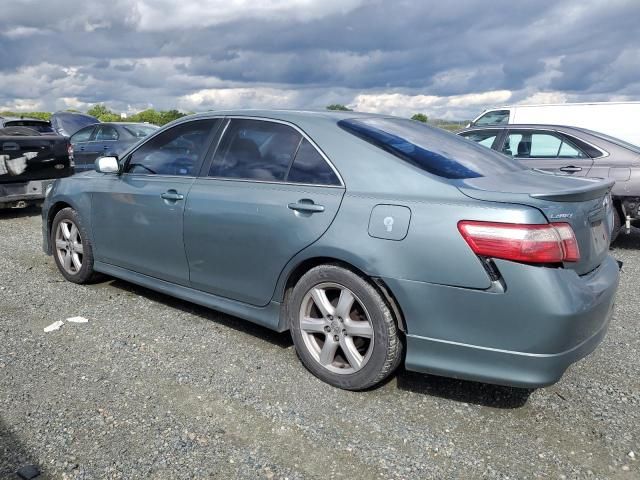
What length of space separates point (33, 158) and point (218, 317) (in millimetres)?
5696

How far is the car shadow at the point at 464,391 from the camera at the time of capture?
3.13 metres

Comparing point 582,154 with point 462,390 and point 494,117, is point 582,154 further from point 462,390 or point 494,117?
point 494,117

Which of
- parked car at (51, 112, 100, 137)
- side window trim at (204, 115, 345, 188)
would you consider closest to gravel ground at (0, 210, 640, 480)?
side window trim at (204, 115, 345, 188)

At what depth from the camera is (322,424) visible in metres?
2.85

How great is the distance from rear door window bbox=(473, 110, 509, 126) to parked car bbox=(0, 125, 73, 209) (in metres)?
8.43

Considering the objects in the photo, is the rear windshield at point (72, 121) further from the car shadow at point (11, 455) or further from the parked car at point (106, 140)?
the car shadow at point (11, 455)

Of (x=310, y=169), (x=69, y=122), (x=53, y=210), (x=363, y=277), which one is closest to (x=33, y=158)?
(x=53, y=210)

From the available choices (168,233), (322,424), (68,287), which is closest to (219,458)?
(322,424)

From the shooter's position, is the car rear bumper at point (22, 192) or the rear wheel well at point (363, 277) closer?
the rear wheel well at point (363, 277)

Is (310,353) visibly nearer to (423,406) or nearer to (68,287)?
(423,406)

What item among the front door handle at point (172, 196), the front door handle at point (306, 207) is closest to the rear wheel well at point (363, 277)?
the front door handle at point (306, 207)

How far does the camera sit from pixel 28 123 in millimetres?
13922

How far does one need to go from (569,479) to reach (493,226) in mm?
1156

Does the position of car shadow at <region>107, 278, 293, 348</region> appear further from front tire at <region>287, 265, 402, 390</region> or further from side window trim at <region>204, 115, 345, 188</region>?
side window trim at <region>204, 115, 345, 188</region>
